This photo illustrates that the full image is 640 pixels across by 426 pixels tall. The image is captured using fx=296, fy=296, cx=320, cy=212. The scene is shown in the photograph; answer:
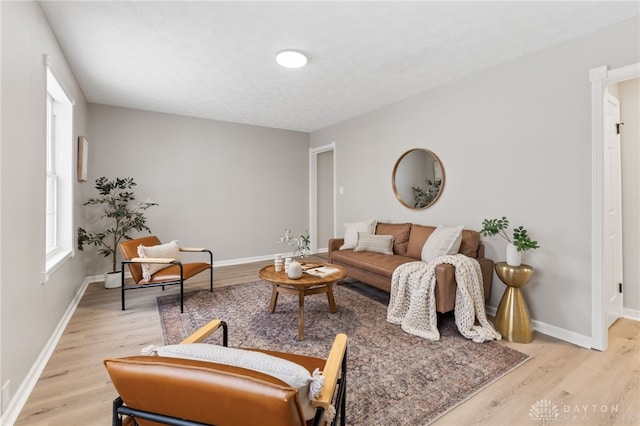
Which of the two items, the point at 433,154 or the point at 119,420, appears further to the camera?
the point at 433,154

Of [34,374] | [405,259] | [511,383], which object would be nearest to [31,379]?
[34,374]

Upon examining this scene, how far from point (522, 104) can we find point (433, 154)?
1.03m

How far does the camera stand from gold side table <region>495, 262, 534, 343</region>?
8.05 feet

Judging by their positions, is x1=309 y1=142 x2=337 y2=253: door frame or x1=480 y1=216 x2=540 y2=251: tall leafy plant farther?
x1=309 y1=142 x2=337 y2=253: door frame

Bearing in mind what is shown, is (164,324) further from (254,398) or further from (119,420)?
(254,398)

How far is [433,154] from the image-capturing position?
3.63m

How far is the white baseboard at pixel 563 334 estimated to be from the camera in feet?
7.88

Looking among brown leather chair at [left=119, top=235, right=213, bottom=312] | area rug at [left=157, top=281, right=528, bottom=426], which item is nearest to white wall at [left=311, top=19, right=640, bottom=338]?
area rug at [left=157, top=281, right=528, bottom=426]

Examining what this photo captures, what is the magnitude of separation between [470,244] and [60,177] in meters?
4.26

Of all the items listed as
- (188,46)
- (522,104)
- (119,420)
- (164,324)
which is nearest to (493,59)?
(522,104)

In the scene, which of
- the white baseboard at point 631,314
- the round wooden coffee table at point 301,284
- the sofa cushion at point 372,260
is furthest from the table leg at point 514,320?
the round wooden coffee table at point 301,284

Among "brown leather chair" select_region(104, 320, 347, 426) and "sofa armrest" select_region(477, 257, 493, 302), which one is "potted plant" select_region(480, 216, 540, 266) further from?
"brown leather chair" select_region(104, 320, 347, 426)

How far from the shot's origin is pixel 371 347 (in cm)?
237

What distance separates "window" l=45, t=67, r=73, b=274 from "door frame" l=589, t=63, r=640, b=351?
15.2 ft
